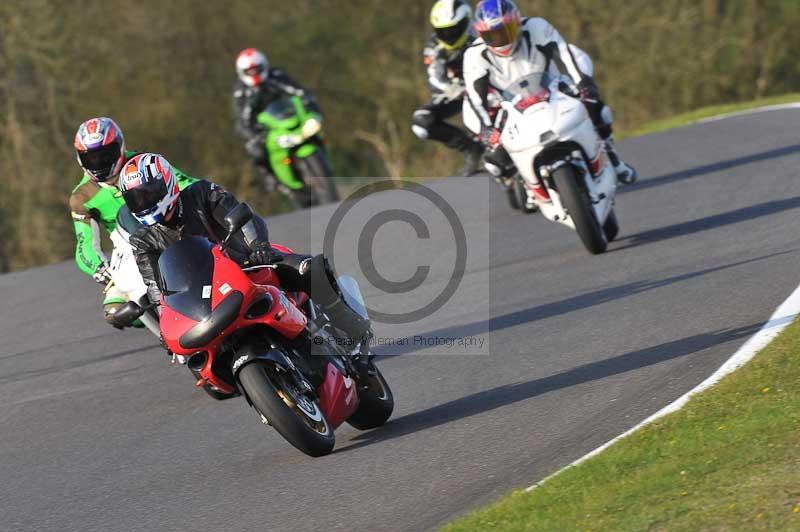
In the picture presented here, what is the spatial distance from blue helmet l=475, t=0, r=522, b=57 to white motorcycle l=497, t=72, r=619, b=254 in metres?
0.51

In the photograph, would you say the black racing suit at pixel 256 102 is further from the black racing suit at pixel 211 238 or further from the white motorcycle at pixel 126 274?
the black racing suit at pixel 211 238

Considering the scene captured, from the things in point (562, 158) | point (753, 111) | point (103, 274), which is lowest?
point (753, 111)

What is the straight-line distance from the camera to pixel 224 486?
256 inches

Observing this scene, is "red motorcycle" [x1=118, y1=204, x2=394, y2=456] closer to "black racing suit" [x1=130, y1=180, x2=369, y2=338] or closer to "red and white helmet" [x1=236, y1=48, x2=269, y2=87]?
"black racing suit" [x1=130, y1=180, x2=369, y2=338]

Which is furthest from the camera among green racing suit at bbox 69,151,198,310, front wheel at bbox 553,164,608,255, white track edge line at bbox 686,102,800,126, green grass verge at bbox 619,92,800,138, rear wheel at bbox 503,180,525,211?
green grass verge at bbox 619,92,800,138

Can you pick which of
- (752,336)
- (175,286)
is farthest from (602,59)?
(175,286)

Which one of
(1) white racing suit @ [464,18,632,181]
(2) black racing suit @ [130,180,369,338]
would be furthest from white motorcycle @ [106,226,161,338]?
(1) white racing suit @ [464,18,632,181]

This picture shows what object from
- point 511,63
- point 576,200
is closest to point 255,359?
point 576,200

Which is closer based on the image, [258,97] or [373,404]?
[373,404]

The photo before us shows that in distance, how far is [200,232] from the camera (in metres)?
7.04

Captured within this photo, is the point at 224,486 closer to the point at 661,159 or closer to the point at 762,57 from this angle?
the point at 661,159

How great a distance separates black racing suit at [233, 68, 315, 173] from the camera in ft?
56.5

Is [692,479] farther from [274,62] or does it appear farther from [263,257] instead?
[274,62]

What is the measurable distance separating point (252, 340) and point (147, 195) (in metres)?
0.97
